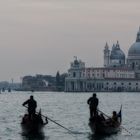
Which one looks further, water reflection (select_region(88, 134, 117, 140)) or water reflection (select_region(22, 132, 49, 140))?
water reflection (select_region(88, 134, 117, 140))

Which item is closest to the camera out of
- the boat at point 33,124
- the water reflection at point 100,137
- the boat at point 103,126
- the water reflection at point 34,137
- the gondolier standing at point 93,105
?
the water reflection at point 34,137

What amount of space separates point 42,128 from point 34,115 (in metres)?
0.88

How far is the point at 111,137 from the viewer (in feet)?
106

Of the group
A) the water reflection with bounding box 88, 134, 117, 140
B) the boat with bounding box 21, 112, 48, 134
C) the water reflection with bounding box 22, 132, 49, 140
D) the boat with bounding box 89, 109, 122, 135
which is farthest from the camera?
the boat with bounding box 89, 109, 122, 135

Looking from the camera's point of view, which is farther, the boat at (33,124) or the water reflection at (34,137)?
the boat at (33,124)

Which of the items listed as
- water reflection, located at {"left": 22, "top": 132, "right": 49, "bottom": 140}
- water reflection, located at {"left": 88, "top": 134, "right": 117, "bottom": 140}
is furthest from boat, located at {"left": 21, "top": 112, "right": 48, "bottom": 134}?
water reflection, located at {"left": 88, "top": 134, "right": 117, "bottom": 140}

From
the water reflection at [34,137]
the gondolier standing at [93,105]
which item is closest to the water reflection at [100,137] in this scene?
the gondolier standing at [93,105]

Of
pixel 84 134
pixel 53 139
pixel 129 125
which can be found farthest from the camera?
pixel 129 125

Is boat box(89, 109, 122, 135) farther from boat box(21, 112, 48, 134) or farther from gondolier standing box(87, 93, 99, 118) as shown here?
boat box(21, 112, 48, 134)

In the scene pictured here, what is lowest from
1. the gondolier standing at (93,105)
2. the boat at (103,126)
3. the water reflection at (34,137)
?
the water reflection at (34,137)

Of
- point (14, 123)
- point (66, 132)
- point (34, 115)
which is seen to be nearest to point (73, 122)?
point (14, 123)

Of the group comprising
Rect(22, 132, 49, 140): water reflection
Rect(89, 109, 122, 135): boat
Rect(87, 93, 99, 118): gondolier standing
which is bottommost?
Rect(22, 132, 49, 140): water reflection

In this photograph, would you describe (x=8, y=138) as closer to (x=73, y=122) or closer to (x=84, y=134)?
(x=84, y=134)

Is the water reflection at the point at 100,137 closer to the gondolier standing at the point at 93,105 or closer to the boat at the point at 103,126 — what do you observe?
the boat at the point at 103,126
